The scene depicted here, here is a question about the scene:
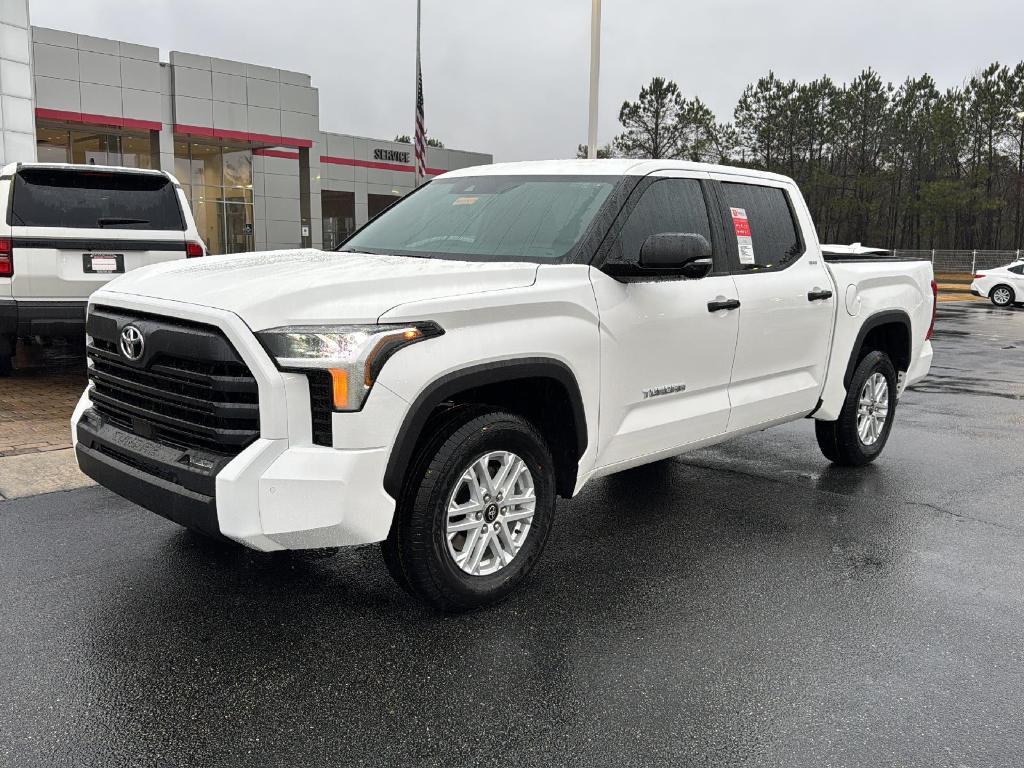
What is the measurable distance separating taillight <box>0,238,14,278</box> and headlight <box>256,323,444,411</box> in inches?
220

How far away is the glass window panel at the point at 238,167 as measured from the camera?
39.2 m

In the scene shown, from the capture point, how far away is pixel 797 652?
3.53 m

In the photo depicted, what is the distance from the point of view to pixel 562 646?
3.56 meters

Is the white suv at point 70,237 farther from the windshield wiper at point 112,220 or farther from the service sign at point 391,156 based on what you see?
the service sign at point 391,156

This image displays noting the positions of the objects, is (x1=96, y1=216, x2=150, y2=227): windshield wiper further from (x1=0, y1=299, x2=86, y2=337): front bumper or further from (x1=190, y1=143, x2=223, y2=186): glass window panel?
(x1=190, y1=143, x2=223, y2=186): glass window panel

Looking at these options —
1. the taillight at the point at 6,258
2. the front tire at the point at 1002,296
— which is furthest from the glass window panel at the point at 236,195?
the taillight at the point at 6,258

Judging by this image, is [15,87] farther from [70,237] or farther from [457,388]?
[457,388]

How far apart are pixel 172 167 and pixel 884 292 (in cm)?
3445

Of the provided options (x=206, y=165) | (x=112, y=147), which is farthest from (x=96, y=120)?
(x=206, y=165)

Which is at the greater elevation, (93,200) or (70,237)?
(93,200)

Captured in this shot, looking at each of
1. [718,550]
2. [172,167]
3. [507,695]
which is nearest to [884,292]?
[718,550]

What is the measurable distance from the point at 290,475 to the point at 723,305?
99.6 inches

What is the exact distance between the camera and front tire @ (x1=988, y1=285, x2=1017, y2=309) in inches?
1038

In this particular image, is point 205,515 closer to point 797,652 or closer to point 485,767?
point 485,767
